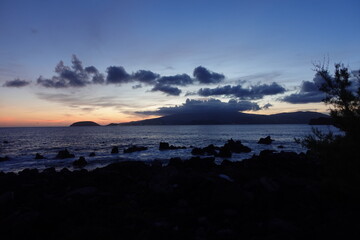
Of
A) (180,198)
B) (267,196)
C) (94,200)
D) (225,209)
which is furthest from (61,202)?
(267,196)

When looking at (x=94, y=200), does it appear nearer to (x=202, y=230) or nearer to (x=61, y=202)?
(x=61, y=202)

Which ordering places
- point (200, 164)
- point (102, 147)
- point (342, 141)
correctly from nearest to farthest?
point (342, 141) → point (200, 164) → point (102, 147)

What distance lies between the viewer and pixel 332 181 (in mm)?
8531

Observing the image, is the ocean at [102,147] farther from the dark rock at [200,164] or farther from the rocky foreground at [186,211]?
the dark rock at [200,164]

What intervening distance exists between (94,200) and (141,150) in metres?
32.5

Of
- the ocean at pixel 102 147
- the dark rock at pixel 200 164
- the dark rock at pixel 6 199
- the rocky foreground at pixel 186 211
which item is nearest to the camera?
the rocky foreground at pixel 186 211

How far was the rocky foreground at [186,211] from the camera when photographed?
6.87m

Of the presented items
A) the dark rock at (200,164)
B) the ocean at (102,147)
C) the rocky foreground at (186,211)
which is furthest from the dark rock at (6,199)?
the ocean at (102,147)

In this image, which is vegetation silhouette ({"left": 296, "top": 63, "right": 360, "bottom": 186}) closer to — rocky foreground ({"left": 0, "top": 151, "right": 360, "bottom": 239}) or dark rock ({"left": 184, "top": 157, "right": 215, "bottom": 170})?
rocky foreground ({"left": 0, "top": 151, "right": 360, "bottom": 239})

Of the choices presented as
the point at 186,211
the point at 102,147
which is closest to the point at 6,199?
the point at 186,211

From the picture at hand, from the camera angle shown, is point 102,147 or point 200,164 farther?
point 102,147

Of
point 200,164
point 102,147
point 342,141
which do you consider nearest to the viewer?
point 342,141

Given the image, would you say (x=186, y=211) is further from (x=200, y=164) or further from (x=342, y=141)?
(x=200, y=164)

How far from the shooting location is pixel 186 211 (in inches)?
346
